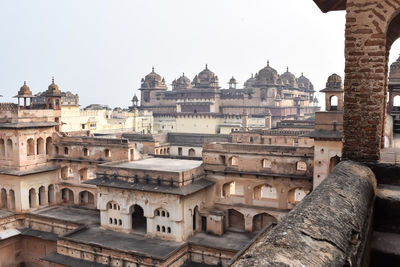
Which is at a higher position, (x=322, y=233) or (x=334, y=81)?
(x=334, y=81)

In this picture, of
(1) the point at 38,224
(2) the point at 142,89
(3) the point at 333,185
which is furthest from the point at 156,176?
(2) the point at 142,89

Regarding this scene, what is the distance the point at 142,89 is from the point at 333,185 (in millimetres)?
60902

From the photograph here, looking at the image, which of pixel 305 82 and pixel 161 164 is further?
pixel 305 82

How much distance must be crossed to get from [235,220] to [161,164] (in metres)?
5.44

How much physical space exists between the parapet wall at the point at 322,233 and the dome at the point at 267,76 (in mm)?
49503

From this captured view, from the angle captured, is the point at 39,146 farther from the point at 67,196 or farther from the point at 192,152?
the point at 192,152

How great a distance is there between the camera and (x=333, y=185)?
4320 mm

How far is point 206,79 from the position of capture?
2263 inches

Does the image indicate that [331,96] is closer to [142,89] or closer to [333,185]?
[333,185]

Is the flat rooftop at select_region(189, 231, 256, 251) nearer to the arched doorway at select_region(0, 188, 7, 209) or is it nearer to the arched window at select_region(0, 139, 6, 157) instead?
the arched doorway at select_region(0, 188, 7, 209)

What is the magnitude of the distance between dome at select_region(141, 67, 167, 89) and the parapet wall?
59.8 m

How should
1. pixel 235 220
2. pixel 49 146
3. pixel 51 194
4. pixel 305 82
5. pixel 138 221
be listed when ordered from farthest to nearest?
pixel 305 82, pixel 49 146, pixel 51 194, pixel 138 221, pixel 235 220

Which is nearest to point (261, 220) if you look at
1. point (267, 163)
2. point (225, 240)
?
point (225, 240)

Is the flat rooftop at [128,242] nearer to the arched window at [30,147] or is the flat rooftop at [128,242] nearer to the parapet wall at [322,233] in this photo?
the arched window at [30,147]
